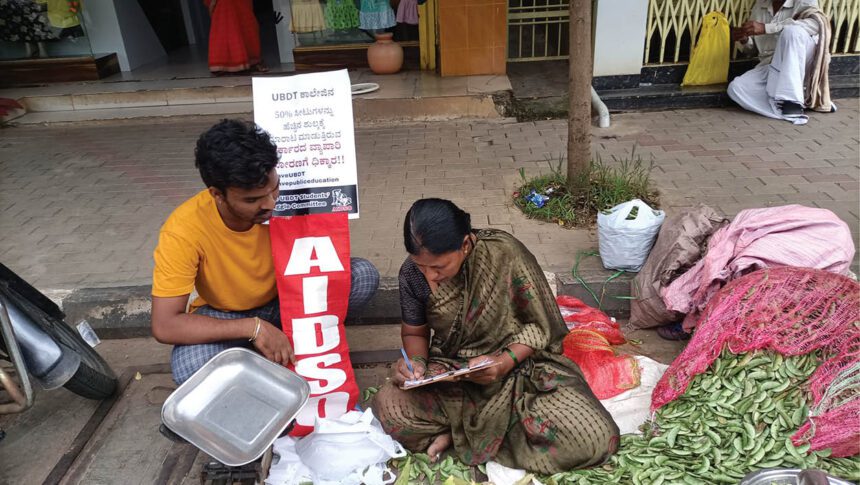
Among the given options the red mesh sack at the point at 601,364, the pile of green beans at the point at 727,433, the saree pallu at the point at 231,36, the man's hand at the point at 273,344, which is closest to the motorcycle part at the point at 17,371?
the man's hand at the point at 273,344

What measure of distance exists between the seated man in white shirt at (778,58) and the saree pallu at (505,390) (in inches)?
182

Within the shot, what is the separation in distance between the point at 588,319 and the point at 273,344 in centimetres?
164

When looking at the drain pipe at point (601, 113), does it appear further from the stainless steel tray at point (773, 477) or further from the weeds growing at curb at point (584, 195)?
the stainless steel tray at point (773, 477)

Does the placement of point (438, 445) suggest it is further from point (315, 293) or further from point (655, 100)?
point (655, 100)

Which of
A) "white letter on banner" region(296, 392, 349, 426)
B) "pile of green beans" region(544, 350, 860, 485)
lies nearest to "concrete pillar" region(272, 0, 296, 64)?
"white letter on banner" region(296, 392, 349, 426)

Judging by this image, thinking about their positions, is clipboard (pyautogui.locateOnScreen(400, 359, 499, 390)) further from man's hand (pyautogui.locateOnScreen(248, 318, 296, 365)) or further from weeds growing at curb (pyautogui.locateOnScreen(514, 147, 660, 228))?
weeds growing at curb (pyautogui.locateOnScreen(514, 147, 660, 228))

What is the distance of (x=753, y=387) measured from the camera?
7.73 ft

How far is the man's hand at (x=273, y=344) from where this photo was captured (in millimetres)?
2350

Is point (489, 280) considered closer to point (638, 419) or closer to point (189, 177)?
point (638, 419)

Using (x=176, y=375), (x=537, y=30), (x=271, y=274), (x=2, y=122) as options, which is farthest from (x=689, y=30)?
(x=2, y=122)

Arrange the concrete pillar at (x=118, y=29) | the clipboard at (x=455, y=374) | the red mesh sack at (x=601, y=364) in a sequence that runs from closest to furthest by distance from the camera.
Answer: the clipboard at (x=455, y=374), the red mesh sack at (x=601, y=364), the concrete pillar at (x=118, y=29)

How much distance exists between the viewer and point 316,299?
8.13ft

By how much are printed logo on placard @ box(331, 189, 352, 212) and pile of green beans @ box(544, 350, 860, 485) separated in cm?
135

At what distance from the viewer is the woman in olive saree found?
2.24 meters
